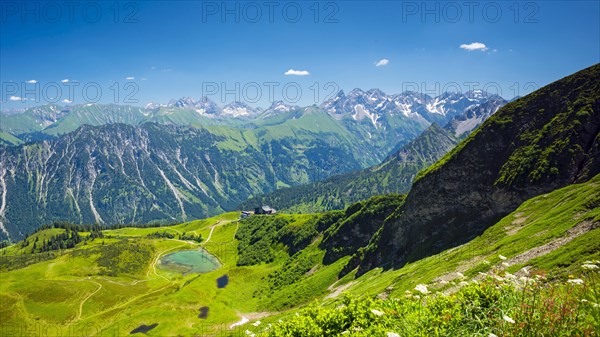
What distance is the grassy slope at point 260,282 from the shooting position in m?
51.0

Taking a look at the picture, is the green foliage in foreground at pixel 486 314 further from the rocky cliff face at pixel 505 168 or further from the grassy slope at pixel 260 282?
the rocky cliff face at pixel 505 168

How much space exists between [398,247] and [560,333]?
95.2 m

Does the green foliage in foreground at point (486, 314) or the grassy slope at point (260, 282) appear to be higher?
the green foliage in foreground at point (486, 314)

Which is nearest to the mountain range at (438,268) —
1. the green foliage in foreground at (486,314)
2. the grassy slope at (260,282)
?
the green foliage in foreground at (486,314)

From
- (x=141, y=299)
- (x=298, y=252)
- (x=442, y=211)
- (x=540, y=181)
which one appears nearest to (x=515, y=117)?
(x=540, y=181)

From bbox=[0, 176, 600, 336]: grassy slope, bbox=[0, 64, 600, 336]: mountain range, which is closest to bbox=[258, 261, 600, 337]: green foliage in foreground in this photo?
bbox=[0, 64, 600, 336]: mountain range

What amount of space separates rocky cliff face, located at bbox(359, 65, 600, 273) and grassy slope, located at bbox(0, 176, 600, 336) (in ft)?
20.9

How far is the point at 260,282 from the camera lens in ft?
512

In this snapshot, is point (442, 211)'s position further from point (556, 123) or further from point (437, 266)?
point (556, 123)

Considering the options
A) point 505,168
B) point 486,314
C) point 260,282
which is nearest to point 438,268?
point 505,168

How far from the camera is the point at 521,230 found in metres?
61.0

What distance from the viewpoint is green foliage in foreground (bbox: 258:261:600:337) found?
10.0 m

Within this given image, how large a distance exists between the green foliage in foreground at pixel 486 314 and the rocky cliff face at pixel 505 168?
6793 centimetres

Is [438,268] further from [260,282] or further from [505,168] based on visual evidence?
[260,282]
